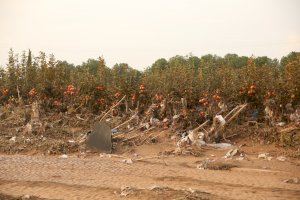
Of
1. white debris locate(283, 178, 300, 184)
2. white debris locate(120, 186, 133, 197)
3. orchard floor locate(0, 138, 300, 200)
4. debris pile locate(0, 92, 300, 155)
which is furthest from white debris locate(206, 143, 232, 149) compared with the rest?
white debris locate(120, 186, 133, 197)

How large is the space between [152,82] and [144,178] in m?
6.11

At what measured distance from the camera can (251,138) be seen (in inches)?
412

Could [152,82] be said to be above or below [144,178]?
above

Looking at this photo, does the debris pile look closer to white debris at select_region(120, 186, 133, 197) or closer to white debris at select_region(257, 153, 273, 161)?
white debris at select_region(257, 153, 273, 161)

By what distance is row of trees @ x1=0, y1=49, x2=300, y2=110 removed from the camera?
10977 millimetres

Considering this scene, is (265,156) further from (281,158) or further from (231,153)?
(231,153)

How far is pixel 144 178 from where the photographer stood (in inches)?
277

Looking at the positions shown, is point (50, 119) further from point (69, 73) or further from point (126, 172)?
point (126, 172)

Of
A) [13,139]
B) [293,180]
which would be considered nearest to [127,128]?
[13,139]

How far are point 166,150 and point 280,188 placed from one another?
4069 millimetres

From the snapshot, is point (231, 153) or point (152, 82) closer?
point (231, 153)

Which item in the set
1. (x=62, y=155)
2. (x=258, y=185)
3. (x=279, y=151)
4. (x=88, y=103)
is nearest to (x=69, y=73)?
(x=88, y=103)

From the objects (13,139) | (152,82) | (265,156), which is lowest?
(265,156)

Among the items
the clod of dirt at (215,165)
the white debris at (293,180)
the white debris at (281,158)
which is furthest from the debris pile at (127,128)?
the white debris at (293,180)
